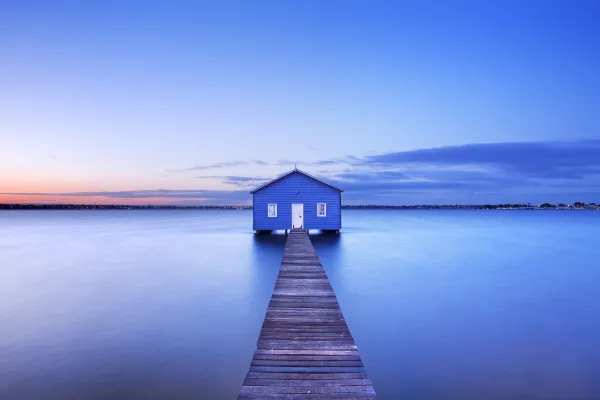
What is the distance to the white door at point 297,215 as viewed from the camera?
30.1 m

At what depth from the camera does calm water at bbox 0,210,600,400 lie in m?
7.69

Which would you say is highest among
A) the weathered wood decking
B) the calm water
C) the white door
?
the white door

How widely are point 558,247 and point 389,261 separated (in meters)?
19.1

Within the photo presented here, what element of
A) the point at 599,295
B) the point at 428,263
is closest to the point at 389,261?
the point at 428,263

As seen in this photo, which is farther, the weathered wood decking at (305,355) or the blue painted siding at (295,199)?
the blue painted siding at (295,199)

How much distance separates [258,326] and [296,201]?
1906 cm

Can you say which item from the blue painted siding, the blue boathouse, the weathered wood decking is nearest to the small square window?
the blue boathouse

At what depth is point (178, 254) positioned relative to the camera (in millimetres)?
27625

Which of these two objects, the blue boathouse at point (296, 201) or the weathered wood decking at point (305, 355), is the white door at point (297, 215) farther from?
the weathered wood decking at point (305, 355)

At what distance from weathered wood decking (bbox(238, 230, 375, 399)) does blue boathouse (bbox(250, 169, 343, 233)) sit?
20.1 metres

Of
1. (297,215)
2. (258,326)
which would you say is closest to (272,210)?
(297,215)

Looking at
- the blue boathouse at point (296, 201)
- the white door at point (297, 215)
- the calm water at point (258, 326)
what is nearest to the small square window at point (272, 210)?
the blue boathouse at point (296, 201)

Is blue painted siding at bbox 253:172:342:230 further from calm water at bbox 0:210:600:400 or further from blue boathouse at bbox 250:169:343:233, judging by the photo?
calm water at bbox 0:210:600:400

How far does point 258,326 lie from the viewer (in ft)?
37.6
